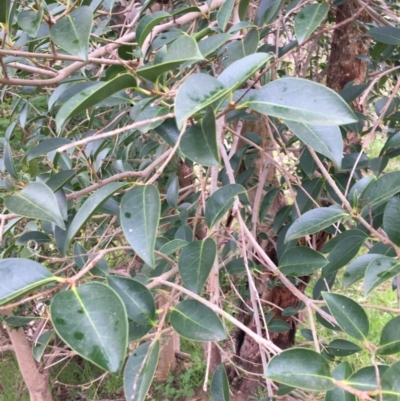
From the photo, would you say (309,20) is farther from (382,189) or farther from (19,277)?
(19,277)

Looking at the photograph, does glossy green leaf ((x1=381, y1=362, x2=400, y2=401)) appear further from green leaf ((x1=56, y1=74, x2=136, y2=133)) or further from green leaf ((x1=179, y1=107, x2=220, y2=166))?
green leaf ((x1=56, y1=74, x2=136, y2=133))

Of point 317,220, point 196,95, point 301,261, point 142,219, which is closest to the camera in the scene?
point 196,95

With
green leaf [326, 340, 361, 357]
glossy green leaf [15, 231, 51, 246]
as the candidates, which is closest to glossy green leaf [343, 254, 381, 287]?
green leaf [326, 340, 361, 357]

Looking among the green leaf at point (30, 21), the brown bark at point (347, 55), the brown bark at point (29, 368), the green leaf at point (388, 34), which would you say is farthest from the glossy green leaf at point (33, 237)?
the brown bark at point (29, 368)

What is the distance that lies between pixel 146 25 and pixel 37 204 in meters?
0.25

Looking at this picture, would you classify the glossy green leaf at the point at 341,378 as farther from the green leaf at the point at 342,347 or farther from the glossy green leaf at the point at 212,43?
the glossy green leaf at the point at 212,43

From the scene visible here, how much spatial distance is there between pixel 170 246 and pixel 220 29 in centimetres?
34

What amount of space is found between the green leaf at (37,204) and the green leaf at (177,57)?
20cm

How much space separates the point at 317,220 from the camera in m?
0.55

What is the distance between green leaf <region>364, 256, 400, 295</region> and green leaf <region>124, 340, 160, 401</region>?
0.23 metres

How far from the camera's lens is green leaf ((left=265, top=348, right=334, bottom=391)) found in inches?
14.9

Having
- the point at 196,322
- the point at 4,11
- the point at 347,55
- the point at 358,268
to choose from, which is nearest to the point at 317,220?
the point at 358,268

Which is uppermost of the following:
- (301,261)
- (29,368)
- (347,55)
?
(347,55)

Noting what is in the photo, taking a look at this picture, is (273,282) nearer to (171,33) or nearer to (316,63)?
(171,33)
